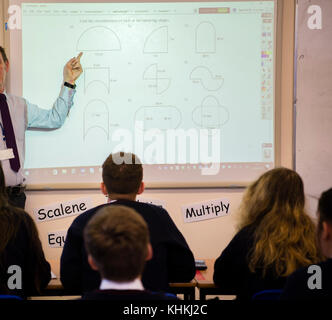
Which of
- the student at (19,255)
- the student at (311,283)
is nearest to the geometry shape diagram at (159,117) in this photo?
the student at (19,255)

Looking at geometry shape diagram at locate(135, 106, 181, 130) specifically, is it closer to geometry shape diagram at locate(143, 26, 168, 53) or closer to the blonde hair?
geometry shape diagram at locate(143, 26, 168, 53)

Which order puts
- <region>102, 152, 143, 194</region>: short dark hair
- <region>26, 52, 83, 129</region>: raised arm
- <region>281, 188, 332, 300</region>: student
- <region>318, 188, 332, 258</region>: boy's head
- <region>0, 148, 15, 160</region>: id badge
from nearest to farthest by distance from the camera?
<region>281, 188, 332, 300</region>: student
<region>318, 188, 332, 258</region>: boy's head
<region>102, 152, 143, 194</region>: short dark hair
<region>0, 148, 15, 160</region>: id badge
<region>26, 52, 83, 129</region>: raised arm

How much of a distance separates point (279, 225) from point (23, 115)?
199cm

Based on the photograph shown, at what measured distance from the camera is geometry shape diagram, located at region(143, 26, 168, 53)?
10.2ft

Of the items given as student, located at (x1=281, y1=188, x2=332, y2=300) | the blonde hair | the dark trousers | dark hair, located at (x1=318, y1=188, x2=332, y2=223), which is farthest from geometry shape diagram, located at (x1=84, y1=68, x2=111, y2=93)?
student, located at (x1=281, y1=188, x2=332, y2=300)

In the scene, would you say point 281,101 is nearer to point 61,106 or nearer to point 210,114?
point 210,114

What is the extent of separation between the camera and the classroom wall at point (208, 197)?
3.18 m

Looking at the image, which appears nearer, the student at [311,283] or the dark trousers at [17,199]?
the student at [311,283]

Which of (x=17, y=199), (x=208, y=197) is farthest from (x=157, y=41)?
(x=17, y=199)

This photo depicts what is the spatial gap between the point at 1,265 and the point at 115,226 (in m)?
0.79

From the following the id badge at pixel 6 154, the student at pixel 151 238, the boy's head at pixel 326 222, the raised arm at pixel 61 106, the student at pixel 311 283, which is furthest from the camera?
the raised arm at pixel 61 106

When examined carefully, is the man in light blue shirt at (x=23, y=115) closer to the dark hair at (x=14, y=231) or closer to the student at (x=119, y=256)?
the dark hair at (x=14, y=231)

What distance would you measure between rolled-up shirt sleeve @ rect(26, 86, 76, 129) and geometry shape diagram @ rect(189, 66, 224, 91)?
2.87ft
